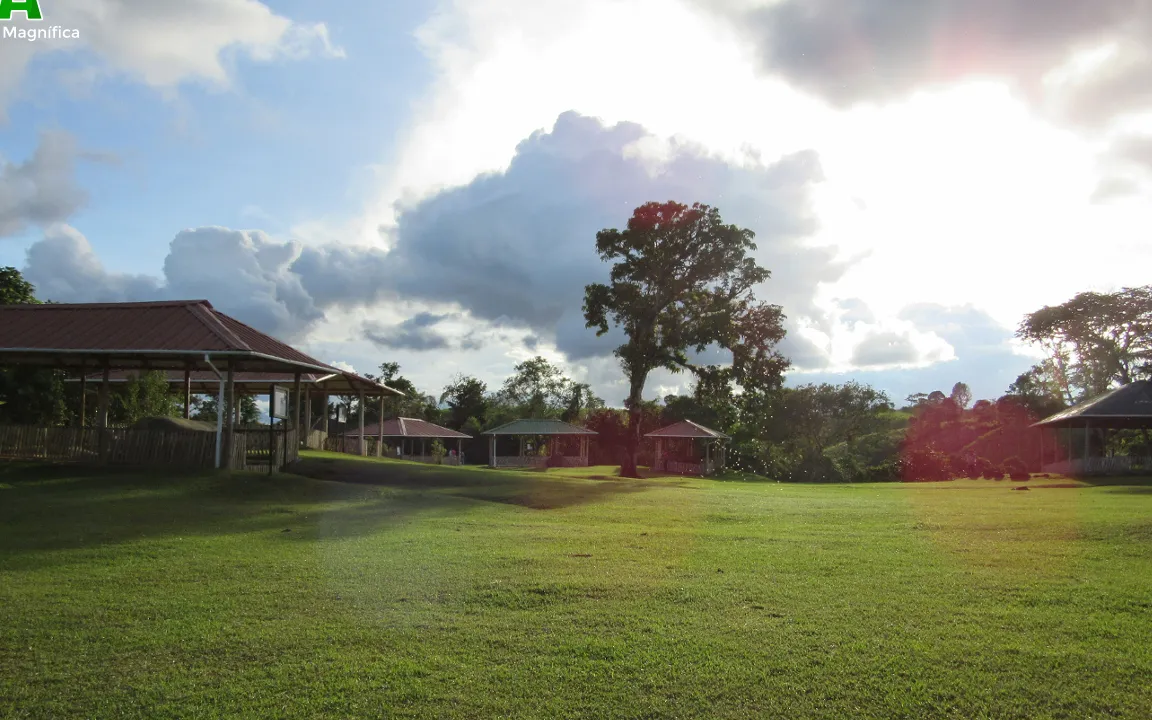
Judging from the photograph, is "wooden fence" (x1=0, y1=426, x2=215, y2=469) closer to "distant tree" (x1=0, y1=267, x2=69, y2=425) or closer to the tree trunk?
"distant tree" (x1=0, y1=267, x2=69, y2=425)

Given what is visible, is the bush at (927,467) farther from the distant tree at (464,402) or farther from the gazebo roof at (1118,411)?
the distant tree at (464,402)

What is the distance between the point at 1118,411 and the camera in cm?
2998

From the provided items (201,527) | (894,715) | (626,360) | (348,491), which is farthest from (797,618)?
(626,360)

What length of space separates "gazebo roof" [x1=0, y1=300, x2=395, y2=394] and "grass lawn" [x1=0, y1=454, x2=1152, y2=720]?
632 centimetres

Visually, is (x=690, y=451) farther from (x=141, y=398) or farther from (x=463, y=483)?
(x=141, y=398)

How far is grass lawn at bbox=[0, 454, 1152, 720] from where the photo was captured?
4.78 meters

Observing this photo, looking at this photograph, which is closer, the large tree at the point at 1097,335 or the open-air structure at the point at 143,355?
the open-air structure at the point at 143,355

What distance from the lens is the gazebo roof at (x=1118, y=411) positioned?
29.7m

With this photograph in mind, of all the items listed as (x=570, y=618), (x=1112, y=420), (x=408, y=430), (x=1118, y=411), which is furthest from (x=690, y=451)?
(x=570, y=618)

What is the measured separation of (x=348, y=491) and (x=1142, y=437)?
117ft

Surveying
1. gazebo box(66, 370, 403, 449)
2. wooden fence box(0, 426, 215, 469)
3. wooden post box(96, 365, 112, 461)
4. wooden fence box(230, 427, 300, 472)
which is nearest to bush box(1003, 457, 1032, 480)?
gazebo box(66, 370, 403, 449)

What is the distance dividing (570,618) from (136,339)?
644 inches

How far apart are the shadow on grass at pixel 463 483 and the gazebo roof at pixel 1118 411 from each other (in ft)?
65.2

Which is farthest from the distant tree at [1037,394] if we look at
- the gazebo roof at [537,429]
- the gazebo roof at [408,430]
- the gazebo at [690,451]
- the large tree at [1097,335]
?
the gazebo roof at [408,430]
